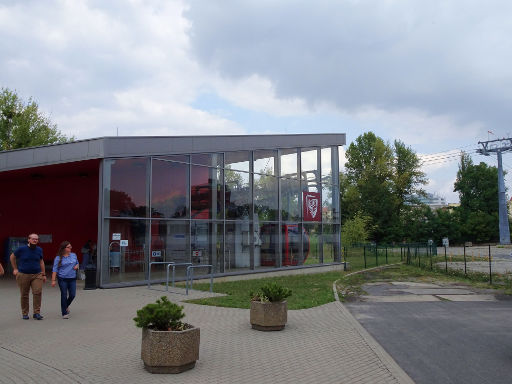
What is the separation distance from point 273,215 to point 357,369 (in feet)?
47.8

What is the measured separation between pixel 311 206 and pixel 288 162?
2.68 metres

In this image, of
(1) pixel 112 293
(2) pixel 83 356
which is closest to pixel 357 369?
(2) pixel 83 356

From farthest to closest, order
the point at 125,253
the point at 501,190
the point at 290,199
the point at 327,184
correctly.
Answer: the point at 501,190
the point at 327,184
the point at 290,199
the point at 125,253

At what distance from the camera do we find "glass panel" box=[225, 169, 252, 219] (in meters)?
18.8

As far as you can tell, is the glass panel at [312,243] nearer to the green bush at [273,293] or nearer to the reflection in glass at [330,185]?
the reflection in glass at [330,185]

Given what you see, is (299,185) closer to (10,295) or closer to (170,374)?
(10,295)

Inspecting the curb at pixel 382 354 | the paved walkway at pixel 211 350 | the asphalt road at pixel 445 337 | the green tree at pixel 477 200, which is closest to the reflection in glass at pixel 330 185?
the asphalt road at pixel 445 337

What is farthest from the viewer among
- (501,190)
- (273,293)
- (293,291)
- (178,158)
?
(501,190)

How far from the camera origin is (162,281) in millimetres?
16250

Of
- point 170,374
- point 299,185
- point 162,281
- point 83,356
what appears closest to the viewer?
point 170,374

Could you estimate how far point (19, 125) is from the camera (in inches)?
1441

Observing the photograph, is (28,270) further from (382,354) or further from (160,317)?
(382,354)

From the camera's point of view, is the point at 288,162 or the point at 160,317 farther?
the point at 288,162

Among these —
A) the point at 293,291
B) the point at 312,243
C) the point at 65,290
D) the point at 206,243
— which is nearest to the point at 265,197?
the point at 206,243
